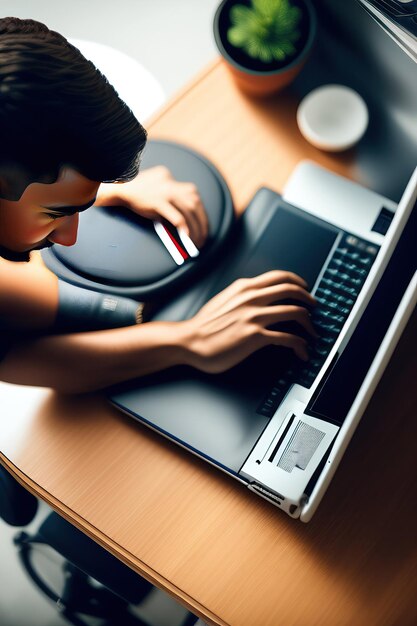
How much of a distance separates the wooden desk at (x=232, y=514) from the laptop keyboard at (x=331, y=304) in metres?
0.11

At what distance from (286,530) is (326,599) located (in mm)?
108

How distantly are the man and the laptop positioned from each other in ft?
0.11

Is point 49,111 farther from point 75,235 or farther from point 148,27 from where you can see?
point 148,27

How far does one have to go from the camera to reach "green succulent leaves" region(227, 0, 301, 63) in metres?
1.10

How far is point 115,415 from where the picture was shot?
1.05 metres

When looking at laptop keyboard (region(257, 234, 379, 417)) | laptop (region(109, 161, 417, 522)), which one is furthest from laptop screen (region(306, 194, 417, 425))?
laptop keyboard (region(257, 234, 379, 417))

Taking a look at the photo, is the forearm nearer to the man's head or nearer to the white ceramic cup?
the man's head

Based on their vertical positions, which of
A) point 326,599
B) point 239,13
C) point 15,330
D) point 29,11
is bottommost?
point 326,599

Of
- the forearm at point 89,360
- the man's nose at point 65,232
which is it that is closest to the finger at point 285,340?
the forearm at point 89,360

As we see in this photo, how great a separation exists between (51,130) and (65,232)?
227 mm

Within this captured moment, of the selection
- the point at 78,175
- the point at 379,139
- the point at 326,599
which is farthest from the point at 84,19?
the point at 326,599

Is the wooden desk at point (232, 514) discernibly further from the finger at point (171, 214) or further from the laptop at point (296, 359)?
the finger at point (171, 214)

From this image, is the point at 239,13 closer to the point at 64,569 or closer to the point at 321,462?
the point at 321,462

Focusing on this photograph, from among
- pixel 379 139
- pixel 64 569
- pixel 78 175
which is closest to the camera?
pixel 78 175
